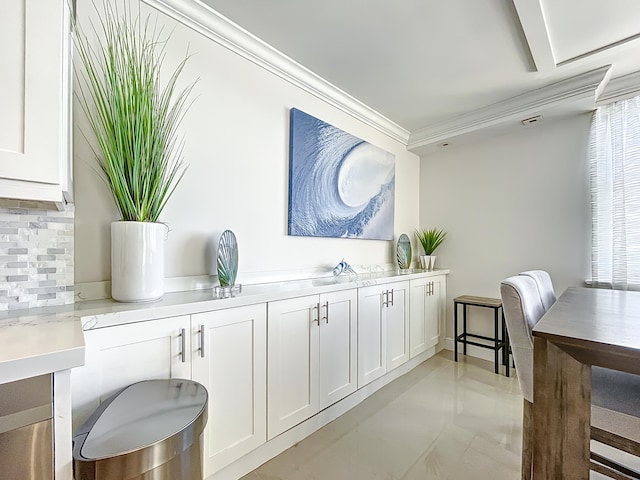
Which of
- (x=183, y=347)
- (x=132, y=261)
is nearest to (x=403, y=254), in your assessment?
(x=183, y=347)

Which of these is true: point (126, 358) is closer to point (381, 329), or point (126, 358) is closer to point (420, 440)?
point (420, 440)

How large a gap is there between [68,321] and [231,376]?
73cm

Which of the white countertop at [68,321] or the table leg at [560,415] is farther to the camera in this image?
the table leg at [560,415]

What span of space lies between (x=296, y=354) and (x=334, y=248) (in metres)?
1.10

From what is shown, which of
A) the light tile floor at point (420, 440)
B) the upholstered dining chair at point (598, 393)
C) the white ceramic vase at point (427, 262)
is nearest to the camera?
the upholstered dining chair at point (598, 393)

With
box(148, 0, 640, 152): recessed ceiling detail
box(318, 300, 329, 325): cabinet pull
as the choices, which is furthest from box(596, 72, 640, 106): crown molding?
box(318, 300, 329, 325): cabinet pull

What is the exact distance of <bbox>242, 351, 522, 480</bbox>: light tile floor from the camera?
5.11 feet

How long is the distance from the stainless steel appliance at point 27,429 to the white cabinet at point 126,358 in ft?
1.17

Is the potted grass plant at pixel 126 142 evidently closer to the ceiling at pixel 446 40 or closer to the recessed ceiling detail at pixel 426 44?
the recessed ceiling detail at pixel 426 44

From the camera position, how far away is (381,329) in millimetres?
2438

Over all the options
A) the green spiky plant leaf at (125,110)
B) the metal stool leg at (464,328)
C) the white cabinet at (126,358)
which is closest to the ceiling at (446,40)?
the green spiky plant leaf at (125,110)

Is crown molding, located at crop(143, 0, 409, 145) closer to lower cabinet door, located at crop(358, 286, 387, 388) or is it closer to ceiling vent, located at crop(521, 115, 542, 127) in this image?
ceiling vent, located at crop(521, 115, 542, 127)

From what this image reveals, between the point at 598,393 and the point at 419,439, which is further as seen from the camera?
the point at 419,439

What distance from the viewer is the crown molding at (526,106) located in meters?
2.32
